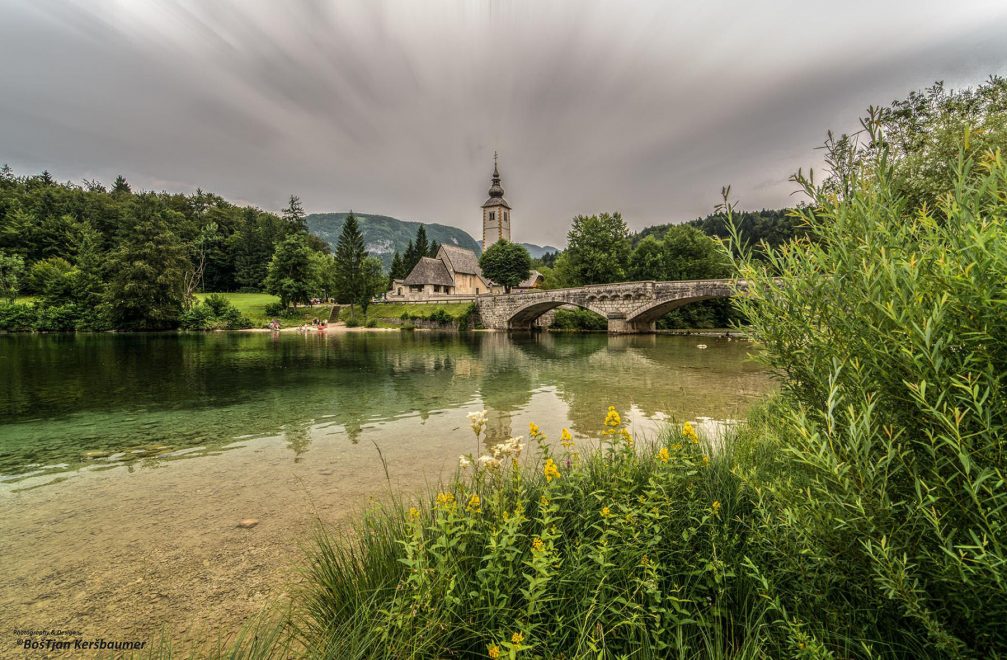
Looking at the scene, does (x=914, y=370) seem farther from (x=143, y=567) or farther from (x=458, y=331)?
(x=458, y=331)

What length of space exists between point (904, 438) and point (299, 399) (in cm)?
1420

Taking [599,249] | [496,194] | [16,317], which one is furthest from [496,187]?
[16,317]

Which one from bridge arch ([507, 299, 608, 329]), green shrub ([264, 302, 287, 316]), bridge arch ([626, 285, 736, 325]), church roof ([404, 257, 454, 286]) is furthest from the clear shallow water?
church roof ([404, 257, 454, 286])

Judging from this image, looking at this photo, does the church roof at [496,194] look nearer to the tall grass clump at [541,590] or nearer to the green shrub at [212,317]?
the green shrub at [212,317]

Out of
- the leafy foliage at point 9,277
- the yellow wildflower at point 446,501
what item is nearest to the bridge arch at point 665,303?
the yellow wildflower at point 446,501

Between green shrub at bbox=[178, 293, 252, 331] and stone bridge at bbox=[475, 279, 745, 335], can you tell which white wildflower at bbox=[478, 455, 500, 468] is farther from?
green shrub at bbox=[178, 293, 252, 331]

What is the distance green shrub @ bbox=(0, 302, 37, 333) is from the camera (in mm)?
47469

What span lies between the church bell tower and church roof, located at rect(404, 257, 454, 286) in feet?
35.2

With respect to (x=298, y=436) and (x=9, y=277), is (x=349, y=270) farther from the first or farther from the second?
(x=298, y=436)

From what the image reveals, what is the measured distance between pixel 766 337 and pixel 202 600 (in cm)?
520

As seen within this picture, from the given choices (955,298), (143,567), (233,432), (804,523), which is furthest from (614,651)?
(233,432)

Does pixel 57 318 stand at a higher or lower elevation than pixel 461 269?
lower

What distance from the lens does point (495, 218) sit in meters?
87.1

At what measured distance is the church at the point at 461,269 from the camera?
258ft
